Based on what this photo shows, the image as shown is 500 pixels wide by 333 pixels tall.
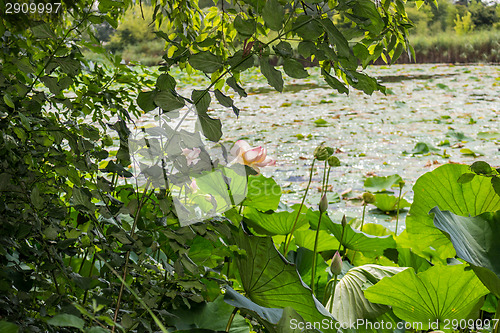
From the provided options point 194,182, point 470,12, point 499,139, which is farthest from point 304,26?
point 470,12

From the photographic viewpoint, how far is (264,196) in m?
0.92

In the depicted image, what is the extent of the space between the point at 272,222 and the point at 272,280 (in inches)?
10.6

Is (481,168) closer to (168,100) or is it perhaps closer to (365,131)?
(168,100)

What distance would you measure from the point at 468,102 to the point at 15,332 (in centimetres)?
479

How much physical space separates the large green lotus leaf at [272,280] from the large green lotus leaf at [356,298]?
132 millimetres

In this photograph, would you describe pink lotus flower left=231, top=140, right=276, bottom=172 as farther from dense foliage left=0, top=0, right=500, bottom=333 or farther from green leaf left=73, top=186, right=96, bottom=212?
→ green leaf left=73, top=186, right=96, bottom=212

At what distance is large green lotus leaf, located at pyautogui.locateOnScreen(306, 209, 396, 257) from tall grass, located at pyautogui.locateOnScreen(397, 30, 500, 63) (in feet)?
35.7

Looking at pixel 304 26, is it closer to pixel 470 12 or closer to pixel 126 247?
pixel 126 247

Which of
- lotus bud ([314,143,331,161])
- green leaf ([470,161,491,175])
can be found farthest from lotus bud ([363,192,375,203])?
green leaf ([470,161,491,175])

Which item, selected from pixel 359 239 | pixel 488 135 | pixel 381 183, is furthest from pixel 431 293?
pixel 488 135

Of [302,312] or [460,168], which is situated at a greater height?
[460,168]

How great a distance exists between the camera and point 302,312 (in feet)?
1.96

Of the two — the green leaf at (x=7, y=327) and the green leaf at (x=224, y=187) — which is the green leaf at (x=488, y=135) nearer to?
the green leaf at (x=224, y=187)

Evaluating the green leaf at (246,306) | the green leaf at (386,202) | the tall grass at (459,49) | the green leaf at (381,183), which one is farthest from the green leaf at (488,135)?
the tall grass at (459,49)
